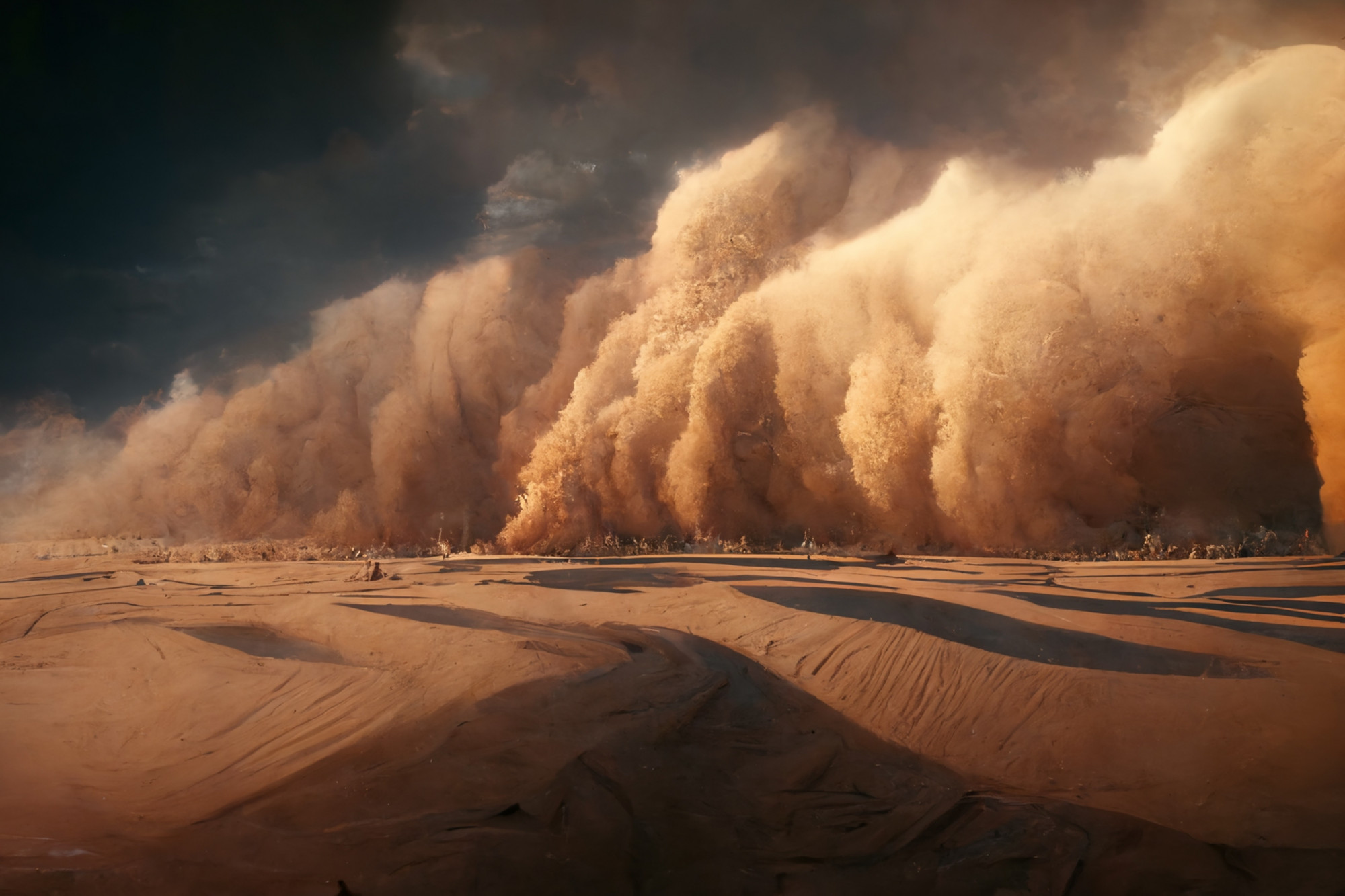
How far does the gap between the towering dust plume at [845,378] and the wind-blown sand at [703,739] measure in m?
0.95

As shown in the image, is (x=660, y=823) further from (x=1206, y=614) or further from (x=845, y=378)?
(x=845, y=378)

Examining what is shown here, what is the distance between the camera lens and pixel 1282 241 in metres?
3.52

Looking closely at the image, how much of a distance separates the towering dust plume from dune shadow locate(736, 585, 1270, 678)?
4.79ft

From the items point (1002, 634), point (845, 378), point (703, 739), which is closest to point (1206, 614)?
point (1002, 634)

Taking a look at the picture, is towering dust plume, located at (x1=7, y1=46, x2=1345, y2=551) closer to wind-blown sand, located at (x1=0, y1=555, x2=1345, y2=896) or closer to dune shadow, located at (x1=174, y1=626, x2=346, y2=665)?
wind-blown sand, located at (x1=0, y1=555, x2=1345, y2=896)

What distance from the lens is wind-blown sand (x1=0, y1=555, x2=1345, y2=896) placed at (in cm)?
164

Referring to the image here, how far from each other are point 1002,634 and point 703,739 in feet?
3.87

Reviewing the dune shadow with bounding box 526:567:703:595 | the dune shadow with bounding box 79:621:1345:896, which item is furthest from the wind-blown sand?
the dune shadow with bounding box 526:567:703:595

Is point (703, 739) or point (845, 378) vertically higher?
point (845, 378)

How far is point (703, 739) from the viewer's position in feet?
7.24

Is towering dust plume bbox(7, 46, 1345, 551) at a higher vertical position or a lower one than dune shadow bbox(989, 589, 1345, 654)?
higher

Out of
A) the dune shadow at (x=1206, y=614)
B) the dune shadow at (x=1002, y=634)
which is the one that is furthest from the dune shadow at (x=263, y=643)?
the dune shadow at (x=1206, y=614)

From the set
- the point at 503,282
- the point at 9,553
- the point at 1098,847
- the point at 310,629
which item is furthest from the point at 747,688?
the point at 9,553

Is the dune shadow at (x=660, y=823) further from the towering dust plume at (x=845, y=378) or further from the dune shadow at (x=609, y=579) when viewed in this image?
the towering dust plume at (x=845, y=378)
